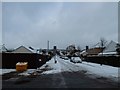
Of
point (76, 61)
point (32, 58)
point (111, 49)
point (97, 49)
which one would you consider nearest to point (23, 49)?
point (76, 61)

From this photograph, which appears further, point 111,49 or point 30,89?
point 111,49

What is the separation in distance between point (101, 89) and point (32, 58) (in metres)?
27.6

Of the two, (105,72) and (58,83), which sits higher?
(58,83)

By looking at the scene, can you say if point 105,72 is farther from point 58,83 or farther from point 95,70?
point 58,83

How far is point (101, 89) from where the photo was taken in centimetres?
1498

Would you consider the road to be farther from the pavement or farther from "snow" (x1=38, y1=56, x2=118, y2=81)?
"snow" (x1=38, y1=56, x2=118, y2=81)

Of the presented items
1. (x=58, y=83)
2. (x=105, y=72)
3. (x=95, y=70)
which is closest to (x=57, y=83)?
(x=58, y=83)

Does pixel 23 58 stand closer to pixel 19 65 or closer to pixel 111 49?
pixel 19 65

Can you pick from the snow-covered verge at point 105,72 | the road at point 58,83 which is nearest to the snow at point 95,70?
the snow-covered verge at point 105,72

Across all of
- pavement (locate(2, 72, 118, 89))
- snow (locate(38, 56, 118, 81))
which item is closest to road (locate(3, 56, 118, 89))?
pavement (locate(2, 72, 118, 89))

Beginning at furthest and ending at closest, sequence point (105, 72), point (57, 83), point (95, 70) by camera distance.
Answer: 1. point (95, 70)
2. point (105, 72)
3. point (57, 83)

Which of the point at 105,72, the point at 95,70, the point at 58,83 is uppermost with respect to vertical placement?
the point at 58,83

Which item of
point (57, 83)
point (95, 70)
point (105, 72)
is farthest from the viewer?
point (95, 70)

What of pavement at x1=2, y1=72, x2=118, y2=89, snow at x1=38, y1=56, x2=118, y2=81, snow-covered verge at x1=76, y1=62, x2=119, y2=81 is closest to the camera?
pavement at x1=2, y1=72, x2=118, y2=89
